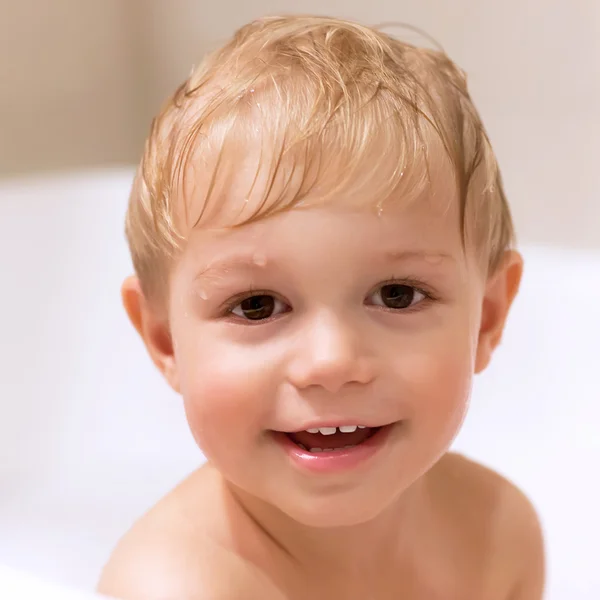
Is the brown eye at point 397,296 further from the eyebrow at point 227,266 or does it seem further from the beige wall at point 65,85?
the beige wall at point 65,85

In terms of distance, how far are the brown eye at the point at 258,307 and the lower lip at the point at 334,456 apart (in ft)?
0.29

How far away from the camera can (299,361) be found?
1.88 feet

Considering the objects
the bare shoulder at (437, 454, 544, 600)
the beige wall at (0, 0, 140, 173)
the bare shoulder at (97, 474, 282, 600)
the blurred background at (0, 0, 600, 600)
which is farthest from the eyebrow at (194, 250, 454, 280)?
the beige wall at (0, 0, 140, 173)

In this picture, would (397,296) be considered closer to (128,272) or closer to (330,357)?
(330,357)

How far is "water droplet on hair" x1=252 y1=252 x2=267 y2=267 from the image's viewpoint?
57 centimetres

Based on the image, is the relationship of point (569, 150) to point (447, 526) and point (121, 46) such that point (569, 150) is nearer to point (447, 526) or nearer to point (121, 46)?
point (447, 526)

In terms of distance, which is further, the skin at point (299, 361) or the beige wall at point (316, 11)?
the beige wall at point (316, 11)

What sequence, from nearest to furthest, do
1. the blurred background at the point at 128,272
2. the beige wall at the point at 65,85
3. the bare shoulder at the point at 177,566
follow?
the bare shoulder at the point at 177,566
the blurred background at the point at 128,272
the beige wall at the point at 65,85

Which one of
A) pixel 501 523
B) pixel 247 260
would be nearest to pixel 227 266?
pixel 247 260

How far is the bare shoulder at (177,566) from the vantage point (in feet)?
2.18

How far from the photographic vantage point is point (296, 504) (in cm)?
62

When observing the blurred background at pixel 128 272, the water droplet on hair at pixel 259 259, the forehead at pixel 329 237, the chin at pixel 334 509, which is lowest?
the chin at pixel 334 509

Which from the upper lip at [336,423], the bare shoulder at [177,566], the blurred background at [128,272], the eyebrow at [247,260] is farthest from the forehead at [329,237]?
the blurred background at [128,272]

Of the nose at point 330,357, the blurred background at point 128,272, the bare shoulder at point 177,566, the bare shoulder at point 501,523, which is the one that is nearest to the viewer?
the nose at point 330,357
